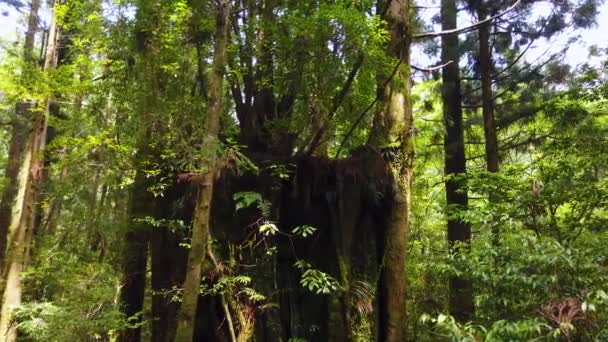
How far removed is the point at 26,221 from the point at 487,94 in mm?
9924

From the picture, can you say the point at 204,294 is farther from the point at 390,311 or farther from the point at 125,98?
the point at 125,98

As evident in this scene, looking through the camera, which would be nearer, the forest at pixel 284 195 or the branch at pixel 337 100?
the forest at pixel 284 195

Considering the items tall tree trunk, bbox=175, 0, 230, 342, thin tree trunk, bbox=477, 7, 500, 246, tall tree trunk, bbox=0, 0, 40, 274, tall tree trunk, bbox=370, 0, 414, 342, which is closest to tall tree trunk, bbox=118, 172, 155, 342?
tall tree trunk, bbox=175, 0, 230, 342

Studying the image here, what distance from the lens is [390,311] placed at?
21.0 feet

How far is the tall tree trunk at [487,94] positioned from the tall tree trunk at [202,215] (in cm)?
703

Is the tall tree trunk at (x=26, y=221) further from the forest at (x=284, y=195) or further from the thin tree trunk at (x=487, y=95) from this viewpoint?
the thin tree trunk at (x=487, y=95)

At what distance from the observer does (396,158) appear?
686cm

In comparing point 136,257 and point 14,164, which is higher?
point 14,164

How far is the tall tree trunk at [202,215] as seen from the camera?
4.92 metres

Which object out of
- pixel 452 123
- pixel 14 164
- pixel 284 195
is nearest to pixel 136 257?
pixel 284 195

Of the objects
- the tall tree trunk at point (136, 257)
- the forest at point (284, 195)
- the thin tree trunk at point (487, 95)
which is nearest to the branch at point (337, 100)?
the forest at point (284, 195)

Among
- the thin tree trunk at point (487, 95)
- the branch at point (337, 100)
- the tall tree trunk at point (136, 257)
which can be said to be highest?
the thin tree trunk at point (487, 95)

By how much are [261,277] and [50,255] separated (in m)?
5.50

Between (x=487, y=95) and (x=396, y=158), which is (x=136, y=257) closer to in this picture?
(x=396, y=158)
